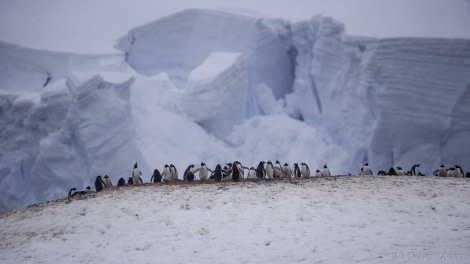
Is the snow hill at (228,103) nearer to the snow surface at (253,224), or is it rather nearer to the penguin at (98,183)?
the penguin at (98,183)

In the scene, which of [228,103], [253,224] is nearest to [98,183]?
[253,224]

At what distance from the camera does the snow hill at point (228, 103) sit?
15032mm

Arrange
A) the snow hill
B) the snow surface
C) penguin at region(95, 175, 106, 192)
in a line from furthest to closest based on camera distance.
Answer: the snow hill < penguin at region(95, 175, 106, 192) < the snow surface

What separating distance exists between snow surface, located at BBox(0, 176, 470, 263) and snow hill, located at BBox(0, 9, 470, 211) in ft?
21.1

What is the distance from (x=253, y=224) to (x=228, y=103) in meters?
11.5

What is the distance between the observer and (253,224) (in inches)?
278

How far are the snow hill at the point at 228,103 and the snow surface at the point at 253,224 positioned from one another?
6.44 m

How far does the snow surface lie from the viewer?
600cm

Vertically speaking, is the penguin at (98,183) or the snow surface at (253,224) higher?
the penguin at (98,183)

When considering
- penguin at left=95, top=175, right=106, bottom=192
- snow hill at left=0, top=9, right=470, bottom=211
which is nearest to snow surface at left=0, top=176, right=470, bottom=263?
penguin at left=95, top=175, right=106, bottom=192

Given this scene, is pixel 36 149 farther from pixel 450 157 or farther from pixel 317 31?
pixel 450 157

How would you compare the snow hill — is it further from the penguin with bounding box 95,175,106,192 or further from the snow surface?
the snow surface

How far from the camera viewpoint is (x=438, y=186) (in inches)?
343

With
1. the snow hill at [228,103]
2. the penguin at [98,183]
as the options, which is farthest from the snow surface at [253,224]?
the snow hill at [228,103]
